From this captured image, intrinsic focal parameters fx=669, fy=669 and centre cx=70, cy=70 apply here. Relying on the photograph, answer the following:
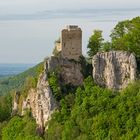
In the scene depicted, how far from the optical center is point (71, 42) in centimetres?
5650

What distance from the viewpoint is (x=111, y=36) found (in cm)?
6041

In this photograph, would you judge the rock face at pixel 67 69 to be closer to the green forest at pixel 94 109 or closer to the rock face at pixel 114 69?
the green forest at pixel 94 109

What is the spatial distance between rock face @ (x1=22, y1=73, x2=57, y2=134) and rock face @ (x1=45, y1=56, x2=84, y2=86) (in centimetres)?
120

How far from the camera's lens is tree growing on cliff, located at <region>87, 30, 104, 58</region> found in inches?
2343

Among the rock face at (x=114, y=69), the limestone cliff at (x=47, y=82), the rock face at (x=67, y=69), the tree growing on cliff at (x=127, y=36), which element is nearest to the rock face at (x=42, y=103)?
the limestone cliff at (x=47, y=82)

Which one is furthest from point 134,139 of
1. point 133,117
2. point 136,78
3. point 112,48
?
point 112,48

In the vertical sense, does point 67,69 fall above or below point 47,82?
above

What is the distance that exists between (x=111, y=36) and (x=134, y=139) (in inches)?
525

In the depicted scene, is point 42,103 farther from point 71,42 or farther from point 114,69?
point 114,69

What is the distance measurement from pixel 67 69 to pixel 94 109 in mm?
4688

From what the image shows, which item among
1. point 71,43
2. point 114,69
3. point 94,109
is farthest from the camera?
point 71,43

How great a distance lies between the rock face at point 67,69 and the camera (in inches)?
2223

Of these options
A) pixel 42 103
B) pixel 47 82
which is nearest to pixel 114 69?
pixel 47 82

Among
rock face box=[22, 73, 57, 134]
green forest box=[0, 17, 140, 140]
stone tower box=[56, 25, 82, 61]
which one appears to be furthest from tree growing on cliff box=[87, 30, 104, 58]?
rock face box=[22, 73, 57, 134]
